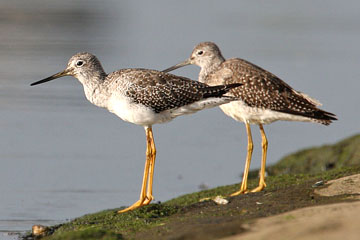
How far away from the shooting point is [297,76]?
2006cm

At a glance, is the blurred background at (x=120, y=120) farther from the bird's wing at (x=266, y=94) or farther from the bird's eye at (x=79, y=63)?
the bird's wing at (x=266, y=94)

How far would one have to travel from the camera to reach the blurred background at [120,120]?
13.0 m

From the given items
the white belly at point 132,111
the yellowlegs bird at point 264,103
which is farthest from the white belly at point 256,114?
the white belly at point 132,111

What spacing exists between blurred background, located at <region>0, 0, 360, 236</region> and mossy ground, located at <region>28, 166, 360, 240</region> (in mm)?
1955

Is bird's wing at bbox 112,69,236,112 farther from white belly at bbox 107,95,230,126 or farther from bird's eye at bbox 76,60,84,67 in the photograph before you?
bird's eye at bbox 76,60,84,67

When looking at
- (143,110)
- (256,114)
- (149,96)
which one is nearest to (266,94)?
(256,114)

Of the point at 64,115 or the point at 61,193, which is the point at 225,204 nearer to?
the point at 61,193

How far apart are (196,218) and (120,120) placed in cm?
867

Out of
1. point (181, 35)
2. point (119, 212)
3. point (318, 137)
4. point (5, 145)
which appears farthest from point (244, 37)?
point (119, 212)

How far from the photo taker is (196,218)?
8500 mm

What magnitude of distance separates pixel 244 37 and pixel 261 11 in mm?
5428

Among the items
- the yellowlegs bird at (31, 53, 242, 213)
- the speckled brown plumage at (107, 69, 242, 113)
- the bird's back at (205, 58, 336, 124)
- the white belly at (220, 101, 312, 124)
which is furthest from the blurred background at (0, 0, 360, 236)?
the bird's back at (205, 58, 336, 124)

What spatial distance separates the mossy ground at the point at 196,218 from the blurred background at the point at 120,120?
1.95m

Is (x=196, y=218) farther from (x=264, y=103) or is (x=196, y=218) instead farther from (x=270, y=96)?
(x=270, y=96)
